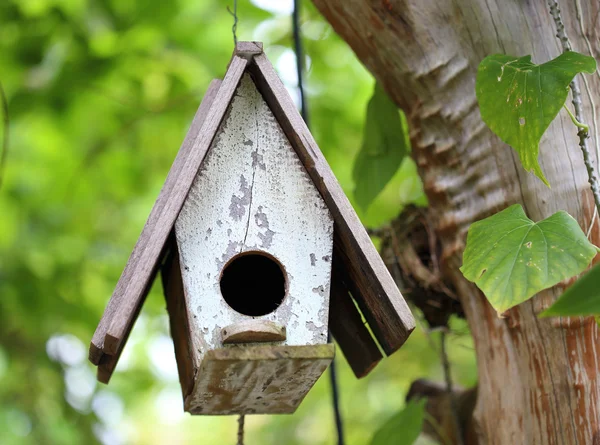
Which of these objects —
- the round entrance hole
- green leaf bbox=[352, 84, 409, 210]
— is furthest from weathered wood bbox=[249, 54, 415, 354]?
green leaf bbox=[352, 84, 409, 210]

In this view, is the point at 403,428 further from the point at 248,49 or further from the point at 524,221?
the point at 248,49

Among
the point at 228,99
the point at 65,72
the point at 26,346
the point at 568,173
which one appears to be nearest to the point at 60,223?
the point at 26,346

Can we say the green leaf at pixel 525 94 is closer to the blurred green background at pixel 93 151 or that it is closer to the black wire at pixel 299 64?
the black wire at pixel 299 64

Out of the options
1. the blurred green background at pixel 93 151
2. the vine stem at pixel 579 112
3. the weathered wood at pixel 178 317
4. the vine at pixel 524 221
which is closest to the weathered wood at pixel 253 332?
the weathered wood at pixel 178 317

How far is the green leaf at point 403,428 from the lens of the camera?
5.69 feet

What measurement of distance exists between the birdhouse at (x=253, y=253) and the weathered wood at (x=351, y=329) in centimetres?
5

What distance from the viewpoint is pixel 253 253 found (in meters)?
1.34

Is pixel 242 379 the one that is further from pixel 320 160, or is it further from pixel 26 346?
pixel 26 346

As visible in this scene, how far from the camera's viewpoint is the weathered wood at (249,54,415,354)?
1280mm

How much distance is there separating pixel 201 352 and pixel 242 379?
85 millimetres

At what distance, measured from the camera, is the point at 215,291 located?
1.28 meters

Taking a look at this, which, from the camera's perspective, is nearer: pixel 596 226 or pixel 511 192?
pixel 596 226

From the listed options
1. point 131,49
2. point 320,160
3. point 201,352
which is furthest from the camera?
point 131,49

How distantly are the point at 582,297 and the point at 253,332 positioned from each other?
526 millimetres
